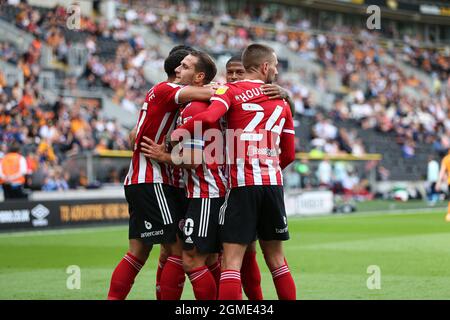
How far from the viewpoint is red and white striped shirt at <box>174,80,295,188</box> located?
22.2 feet

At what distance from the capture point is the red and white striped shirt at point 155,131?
7176mm

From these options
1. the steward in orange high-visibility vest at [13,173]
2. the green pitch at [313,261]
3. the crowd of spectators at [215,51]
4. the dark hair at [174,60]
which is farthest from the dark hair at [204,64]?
the crowd of spectators at [215,51]

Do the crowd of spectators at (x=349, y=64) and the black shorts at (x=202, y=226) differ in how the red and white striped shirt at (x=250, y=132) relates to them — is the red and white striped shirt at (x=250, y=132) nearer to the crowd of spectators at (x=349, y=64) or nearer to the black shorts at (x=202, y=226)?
the black shorts at (x=202, y=226)

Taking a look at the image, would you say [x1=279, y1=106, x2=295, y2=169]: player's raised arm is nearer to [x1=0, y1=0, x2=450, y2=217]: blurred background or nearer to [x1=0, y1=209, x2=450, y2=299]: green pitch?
[x1=0, y1=209, x2=450, y2=299]: green pitch

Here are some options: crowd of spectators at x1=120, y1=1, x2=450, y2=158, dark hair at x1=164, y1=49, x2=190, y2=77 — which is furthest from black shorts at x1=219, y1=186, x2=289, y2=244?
crowd of spectators at x1=120, y1=1, x2=450, y2=158

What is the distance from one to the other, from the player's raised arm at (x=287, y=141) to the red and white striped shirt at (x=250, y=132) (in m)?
0.19

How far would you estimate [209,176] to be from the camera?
6.98m

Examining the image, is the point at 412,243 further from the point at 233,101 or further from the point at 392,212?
Answer: the point at 392,212

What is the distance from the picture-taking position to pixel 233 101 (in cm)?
677

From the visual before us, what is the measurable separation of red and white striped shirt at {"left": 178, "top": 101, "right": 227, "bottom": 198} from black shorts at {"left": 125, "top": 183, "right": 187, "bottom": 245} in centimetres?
25

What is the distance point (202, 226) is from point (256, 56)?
5.03 ft

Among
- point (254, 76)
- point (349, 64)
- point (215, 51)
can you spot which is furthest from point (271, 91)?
point (349, 64)

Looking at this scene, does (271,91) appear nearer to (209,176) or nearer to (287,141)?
(287,141)
